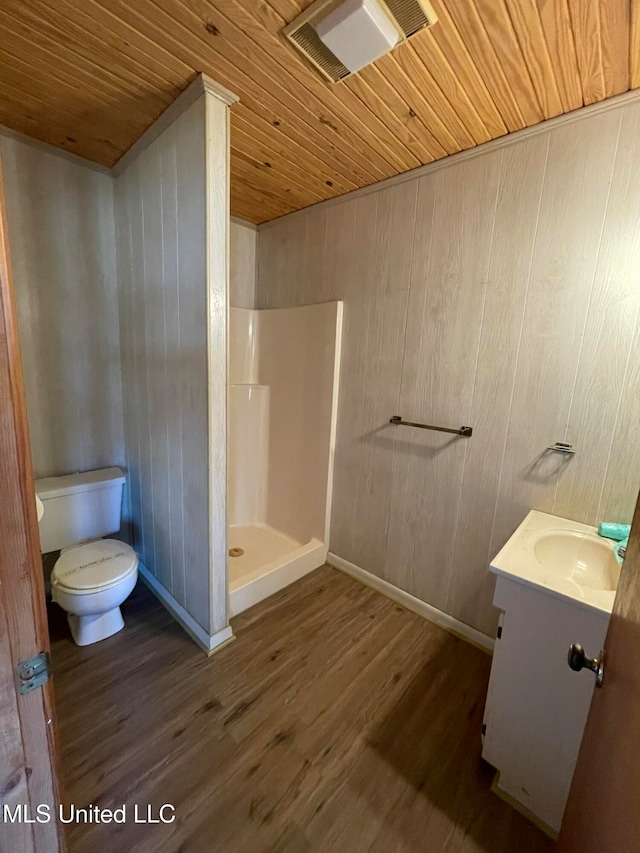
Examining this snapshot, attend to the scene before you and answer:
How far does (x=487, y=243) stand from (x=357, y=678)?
208 centimetres

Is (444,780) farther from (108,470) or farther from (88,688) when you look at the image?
(108,470)

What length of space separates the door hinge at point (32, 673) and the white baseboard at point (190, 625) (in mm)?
1249

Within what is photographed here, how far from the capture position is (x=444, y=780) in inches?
48.7

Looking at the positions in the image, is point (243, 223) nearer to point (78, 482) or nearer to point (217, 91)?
point (217, 91)

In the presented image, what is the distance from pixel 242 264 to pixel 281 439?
136 cm

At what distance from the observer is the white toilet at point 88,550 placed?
162 cm

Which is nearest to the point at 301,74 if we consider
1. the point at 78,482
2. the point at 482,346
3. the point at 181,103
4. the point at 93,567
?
the point at 181,103

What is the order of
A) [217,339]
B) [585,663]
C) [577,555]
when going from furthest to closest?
1. [217,339]
2. [577,555]
3. [585,663]

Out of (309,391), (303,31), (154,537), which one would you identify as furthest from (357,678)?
(303,31)

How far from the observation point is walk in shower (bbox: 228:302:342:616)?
232cm

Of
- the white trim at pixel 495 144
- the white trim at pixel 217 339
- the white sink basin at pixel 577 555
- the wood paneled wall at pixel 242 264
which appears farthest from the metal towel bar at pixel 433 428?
the wood paneled wall at pixel 242 264

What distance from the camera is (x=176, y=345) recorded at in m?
1.67

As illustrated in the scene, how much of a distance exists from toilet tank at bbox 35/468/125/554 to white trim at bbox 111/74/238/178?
1.73 meters

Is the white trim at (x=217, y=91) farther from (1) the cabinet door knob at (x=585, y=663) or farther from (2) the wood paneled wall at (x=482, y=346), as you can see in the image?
(1) the cabinet door knob at (x=585, y=663)
